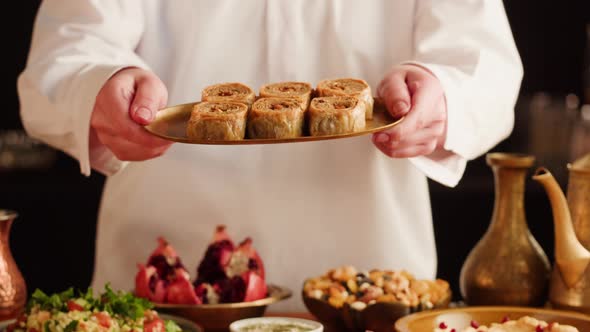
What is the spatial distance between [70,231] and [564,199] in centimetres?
232

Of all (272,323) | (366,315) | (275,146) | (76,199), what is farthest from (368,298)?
(76,199)

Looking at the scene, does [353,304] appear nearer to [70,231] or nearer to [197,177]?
[197,177]

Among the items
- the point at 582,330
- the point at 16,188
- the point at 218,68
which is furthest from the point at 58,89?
the point at 16,188

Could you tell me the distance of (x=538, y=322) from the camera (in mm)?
1402

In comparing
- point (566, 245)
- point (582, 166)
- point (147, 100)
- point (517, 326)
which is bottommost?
point (517, 326)

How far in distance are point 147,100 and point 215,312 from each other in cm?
34

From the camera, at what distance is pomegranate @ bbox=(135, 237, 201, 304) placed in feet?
5.08

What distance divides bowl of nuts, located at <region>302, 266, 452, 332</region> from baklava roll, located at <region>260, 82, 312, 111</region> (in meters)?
0.30

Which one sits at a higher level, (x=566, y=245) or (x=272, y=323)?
(x=566, y=245)

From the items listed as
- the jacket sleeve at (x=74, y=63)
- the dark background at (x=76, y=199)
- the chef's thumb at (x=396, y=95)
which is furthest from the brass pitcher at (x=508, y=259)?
the dark background at (x=76, y=199)

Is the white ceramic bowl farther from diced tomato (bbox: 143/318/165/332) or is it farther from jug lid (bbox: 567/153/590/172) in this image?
jug lid (bbox: 567/153/590/172)

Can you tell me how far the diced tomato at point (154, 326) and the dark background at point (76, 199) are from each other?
82.9 inches

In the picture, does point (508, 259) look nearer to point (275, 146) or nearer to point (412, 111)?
point (412, 111)

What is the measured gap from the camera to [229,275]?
1609mm
